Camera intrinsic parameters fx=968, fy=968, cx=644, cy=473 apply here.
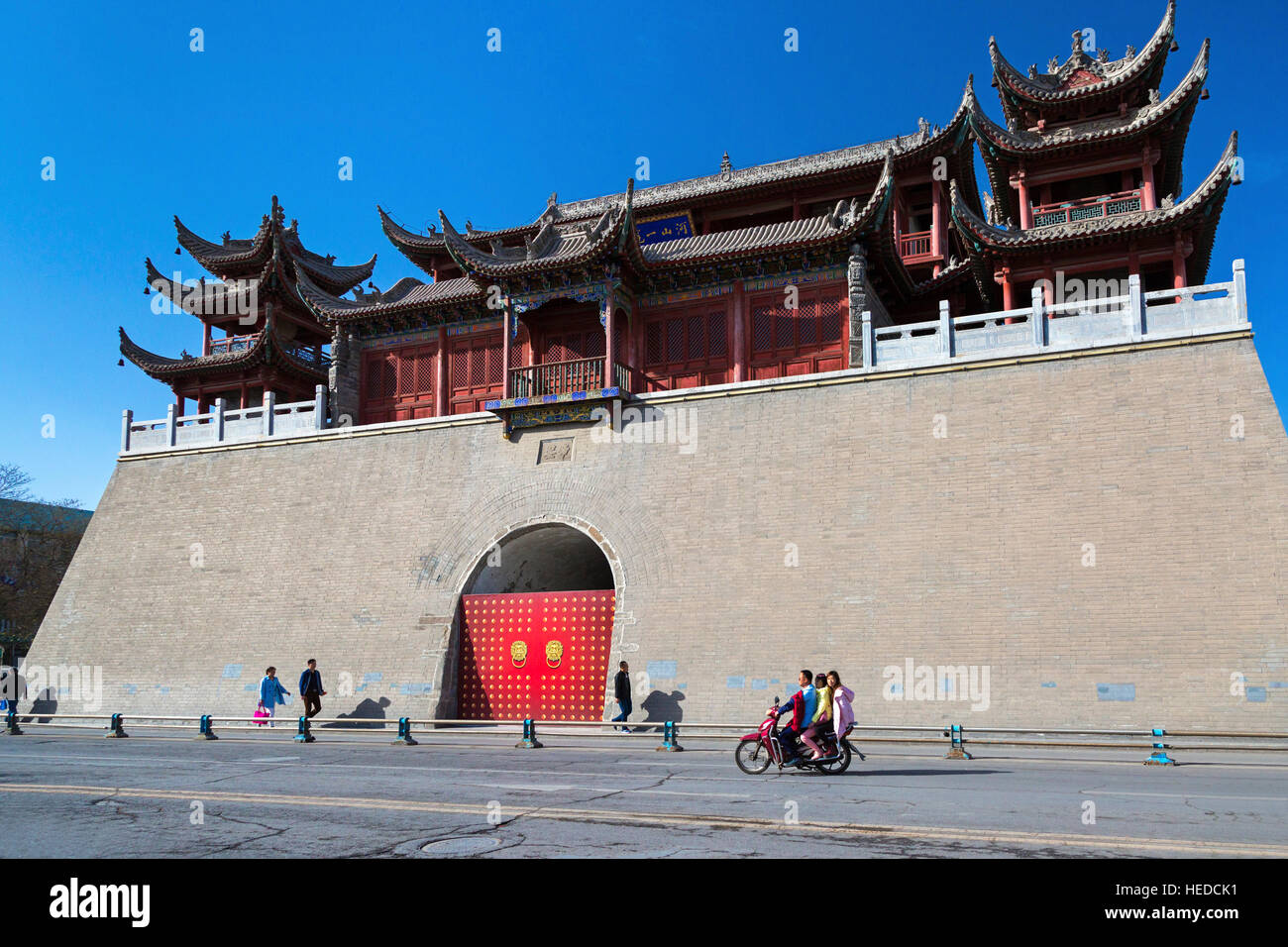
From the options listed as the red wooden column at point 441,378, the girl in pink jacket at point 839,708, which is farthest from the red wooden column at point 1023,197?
the girl in pink jacket at point 839,708

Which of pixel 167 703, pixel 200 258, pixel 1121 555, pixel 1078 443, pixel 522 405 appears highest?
pixel 200 258

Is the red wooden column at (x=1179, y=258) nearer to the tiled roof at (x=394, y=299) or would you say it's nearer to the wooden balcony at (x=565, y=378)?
the wooden balcony at (x=565, y=378)

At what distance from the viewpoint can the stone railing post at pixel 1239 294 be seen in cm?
1433

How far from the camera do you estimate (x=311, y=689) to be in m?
16.2

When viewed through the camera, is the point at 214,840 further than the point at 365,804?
No

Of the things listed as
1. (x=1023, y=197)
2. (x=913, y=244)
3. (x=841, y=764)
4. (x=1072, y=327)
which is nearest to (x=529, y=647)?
(x=841, y=764)

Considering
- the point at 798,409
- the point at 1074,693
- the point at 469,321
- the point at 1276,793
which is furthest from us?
the point at 469,321

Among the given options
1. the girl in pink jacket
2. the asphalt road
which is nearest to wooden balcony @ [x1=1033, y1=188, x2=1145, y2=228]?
the asphalt road

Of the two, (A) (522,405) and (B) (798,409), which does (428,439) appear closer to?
(A) (522,405)

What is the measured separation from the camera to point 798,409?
1681 cm

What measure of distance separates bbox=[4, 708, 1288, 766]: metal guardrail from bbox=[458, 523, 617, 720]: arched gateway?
1.69ft

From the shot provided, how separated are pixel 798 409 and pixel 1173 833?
1173 cm

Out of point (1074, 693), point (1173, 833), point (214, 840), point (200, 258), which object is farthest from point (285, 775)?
point (200, 258)

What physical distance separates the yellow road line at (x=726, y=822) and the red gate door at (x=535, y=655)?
30.4 feet
